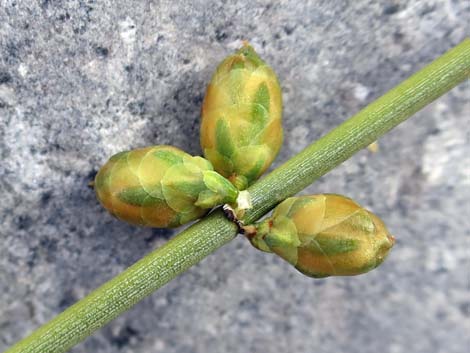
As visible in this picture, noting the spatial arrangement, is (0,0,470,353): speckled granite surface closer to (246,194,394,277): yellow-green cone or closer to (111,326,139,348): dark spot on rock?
(111,326,139,348): dark spot on rock

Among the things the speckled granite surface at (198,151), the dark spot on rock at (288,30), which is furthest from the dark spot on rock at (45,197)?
the dark spot on rock at (288,30)

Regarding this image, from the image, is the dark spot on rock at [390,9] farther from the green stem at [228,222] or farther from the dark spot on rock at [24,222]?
the dark spot on rock at [24,222]

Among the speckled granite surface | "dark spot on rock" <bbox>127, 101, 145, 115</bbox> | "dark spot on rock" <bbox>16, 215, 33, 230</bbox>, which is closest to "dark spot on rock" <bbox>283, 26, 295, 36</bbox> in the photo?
the speckled granite surface

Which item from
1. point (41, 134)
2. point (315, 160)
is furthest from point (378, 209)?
point (41, 134)

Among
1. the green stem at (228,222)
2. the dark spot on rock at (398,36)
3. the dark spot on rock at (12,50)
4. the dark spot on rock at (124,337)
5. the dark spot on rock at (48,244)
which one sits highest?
the dark spot on rock at (12,50)

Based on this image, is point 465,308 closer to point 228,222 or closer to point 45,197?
point 228,222

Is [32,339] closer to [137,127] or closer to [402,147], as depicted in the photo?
[137,127]
